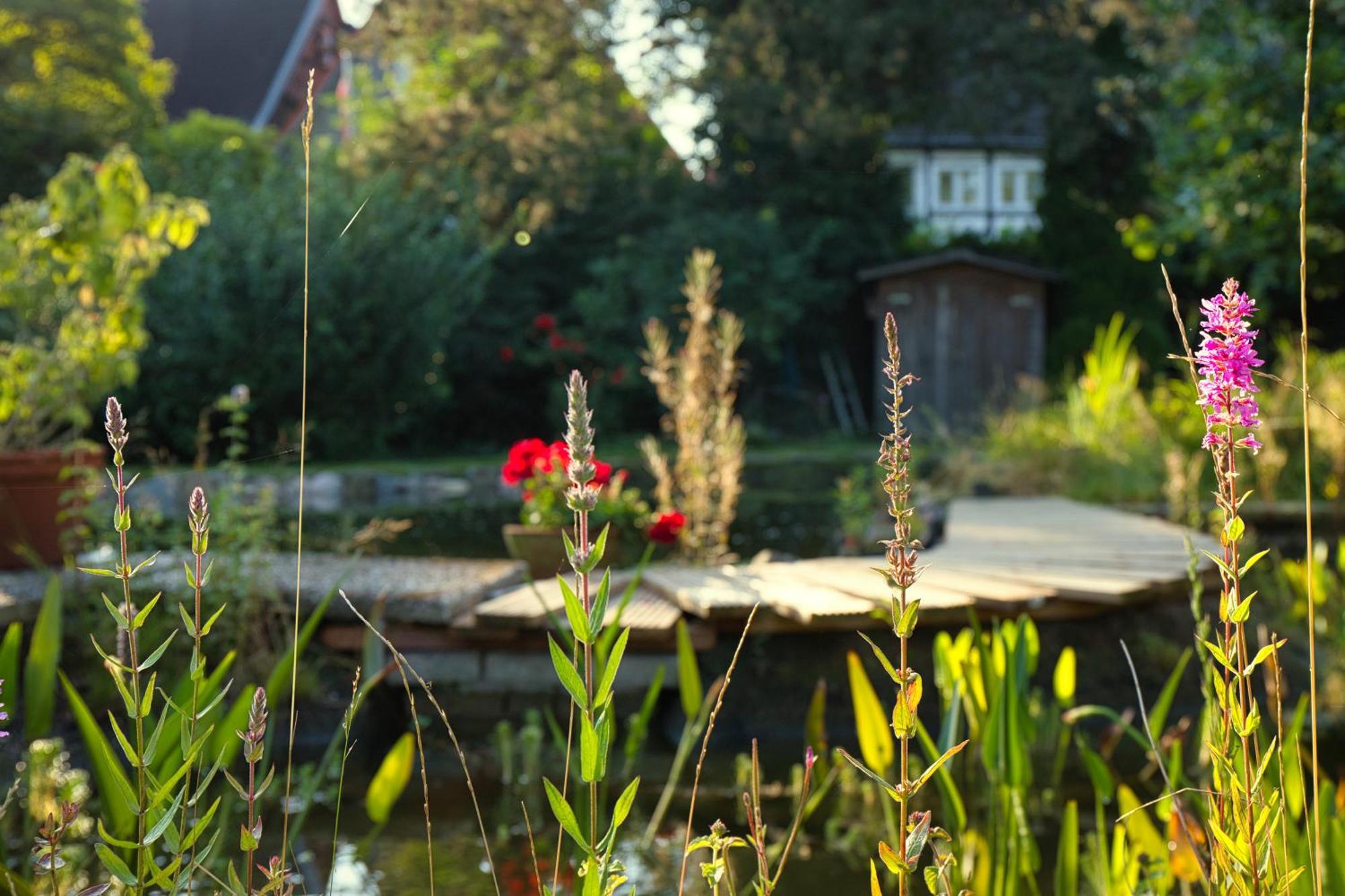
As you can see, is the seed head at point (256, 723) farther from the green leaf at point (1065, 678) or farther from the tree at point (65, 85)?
the tree at point (65, 85)

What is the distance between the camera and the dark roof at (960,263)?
15.0 m

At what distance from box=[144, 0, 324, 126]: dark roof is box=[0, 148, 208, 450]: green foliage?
16422mm

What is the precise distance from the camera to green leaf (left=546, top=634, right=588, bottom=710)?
743 millimetres

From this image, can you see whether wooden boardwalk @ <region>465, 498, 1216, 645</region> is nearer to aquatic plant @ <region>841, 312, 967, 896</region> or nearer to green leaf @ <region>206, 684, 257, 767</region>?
green leaf @ <region>206, 684, 257, 767</region>

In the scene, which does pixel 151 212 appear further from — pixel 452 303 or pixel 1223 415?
pixel 452 303

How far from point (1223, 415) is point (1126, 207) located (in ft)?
52.3

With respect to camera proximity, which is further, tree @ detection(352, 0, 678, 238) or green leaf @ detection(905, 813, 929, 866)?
tree @ detection(352, 0, 678, 238)

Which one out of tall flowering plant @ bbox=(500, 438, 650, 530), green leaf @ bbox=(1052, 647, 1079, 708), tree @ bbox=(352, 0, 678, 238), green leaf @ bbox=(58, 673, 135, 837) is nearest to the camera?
green leaf @ bbox=(58, 673, 135, 837)

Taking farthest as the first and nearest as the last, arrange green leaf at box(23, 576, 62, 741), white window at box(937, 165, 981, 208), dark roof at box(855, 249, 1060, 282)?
white window at box(937, 165, 981, 208) < dark roof at box(855, 249, 1060, 282) < green leaf at box(23, 576, 62, 741)

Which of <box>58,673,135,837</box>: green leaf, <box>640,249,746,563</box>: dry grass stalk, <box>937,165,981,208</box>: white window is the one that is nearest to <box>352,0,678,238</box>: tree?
<box>937,165,981,208</box>: white window

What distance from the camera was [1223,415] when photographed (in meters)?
0.84

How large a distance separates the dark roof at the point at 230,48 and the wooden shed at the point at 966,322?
10.1 metres

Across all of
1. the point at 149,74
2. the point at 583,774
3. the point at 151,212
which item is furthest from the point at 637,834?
the point at 149,74

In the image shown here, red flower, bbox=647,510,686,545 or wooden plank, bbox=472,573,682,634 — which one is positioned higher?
red flower, bbox=647,510,686,545
